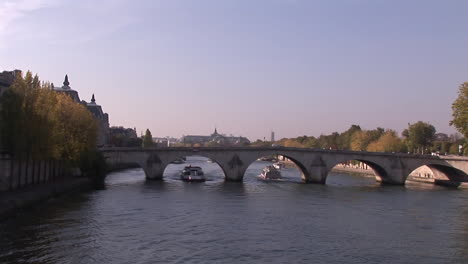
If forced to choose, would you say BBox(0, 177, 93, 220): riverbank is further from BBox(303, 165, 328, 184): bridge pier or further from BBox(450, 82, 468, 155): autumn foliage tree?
BBox(450, 82, 468, 155): autumn foliage tree

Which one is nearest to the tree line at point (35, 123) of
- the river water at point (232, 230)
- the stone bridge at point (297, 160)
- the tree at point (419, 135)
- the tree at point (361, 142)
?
the river water at point (232, 230)

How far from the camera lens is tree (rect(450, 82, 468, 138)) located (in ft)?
167

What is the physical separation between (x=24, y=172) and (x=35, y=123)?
3.63m

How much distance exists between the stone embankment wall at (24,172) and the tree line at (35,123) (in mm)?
906

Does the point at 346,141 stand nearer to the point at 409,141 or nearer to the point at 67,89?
the point at 409,141

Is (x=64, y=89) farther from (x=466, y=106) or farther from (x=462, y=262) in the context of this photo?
(x=462, y=262)

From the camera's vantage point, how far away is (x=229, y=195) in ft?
143

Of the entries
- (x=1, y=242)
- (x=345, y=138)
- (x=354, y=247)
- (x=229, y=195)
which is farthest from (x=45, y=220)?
(x=345, y=138)

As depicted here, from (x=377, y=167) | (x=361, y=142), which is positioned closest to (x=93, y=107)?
(x=377, y=167)

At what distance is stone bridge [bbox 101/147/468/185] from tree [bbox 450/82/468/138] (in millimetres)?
12950

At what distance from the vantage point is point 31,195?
105 ft

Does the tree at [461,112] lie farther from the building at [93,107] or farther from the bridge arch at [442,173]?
the building at [93,107]

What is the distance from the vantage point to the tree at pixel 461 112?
5075 centimetres

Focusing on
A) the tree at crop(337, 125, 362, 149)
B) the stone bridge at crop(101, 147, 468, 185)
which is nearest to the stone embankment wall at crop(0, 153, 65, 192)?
the stone bridge at crop(101, 147, 468, 185)
